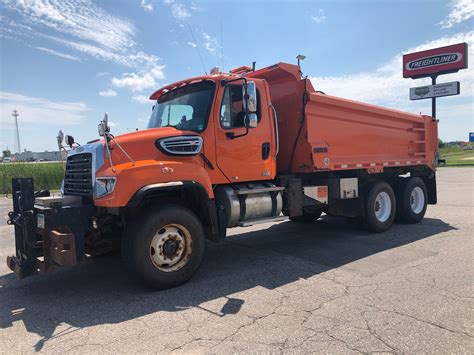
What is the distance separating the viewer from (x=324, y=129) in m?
7.38

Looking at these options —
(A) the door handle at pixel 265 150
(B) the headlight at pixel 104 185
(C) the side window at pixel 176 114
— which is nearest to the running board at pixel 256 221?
(A) the door handle at pixel 265 150

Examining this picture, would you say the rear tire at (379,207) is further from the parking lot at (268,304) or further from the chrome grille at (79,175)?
the chrome grille at (79,175)

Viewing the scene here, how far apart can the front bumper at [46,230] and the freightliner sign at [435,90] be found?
29913mm

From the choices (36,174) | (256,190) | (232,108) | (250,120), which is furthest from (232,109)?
(36,174)

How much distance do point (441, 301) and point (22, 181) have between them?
5388 millimetres

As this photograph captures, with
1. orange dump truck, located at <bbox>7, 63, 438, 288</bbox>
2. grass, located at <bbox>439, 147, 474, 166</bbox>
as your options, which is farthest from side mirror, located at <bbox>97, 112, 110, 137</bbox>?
grass, located at <bbox>439, 147, 474, 166</bbox>

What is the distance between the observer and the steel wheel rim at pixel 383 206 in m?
8.60

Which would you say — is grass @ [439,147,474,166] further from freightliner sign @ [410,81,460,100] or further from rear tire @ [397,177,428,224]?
rear tire @ [397,177,428,224]

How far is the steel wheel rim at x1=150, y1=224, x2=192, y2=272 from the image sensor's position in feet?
16.2

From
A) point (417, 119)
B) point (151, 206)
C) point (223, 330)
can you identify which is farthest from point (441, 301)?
point (417, 119)

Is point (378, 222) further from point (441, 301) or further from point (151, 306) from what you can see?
point (151, 306)

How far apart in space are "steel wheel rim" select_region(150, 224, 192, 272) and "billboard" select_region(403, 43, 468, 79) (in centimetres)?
2642

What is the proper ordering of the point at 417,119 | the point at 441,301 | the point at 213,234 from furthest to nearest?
the point at 417,119
the point at 213,234
the point at 441,301

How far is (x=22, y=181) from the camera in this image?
500cm
